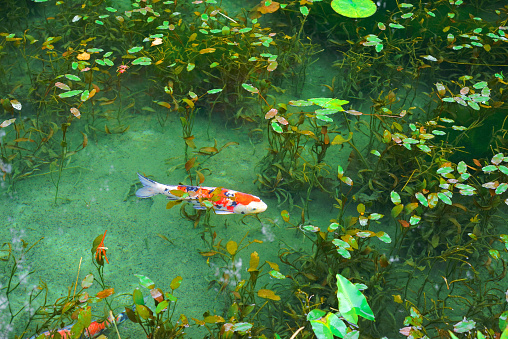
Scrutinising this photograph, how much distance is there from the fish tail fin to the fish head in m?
0.57

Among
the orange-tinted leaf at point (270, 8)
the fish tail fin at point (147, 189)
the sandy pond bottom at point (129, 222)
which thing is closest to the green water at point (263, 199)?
the sandy pond bottom at point (129, 222)

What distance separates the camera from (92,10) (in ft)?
13.6

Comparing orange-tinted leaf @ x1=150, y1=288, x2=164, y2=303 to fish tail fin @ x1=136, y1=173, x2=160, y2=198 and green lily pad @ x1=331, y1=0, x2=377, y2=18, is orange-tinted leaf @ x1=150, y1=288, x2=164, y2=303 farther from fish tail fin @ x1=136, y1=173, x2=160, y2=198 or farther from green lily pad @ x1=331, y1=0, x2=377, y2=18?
green lily pad @ x1=331, y1=0, x2=377, y2=18

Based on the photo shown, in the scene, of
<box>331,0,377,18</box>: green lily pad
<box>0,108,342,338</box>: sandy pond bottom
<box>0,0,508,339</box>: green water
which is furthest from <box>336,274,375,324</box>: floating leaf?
<box>331,0,377,18</box>: green lily pad

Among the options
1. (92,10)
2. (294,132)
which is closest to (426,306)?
(294,132)

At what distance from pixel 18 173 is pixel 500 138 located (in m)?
3.55

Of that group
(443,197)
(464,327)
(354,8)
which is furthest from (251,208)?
(354,8)

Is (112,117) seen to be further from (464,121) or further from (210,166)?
(464,121)

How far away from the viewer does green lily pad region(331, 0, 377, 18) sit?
162 inches

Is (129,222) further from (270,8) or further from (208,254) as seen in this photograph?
(270,8)

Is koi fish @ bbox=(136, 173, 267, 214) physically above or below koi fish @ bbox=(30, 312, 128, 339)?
above

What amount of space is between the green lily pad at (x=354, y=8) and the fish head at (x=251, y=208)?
241 centimetres

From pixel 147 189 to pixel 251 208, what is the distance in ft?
2.36

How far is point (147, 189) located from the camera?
109 inches
